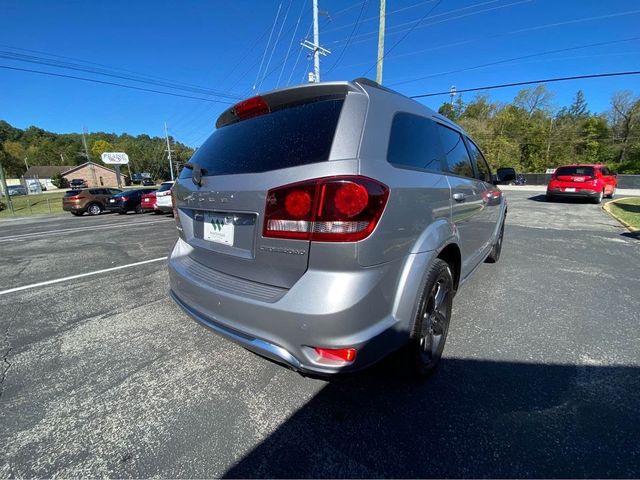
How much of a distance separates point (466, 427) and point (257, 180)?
5.92ft

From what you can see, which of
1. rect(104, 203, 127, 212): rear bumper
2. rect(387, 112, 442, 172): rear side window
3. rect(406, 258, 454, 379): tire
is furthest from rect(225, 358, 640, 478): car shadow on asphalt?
rect(104, 203, 127, 212): rear bumper

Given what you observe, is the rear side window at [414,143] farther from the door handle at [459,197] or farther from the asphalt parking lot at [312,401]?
the asphalt parking lot at [312,401]

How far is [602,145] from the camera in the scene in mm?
48719

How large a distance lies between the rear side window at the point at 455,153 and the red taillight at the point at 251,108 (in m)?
1.44

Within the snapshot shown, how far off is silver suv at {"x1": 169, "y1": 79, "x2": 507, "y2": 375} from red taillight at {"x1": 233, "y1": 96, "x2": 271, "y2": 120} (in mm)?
10

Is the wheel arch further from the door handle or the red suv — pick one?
the red suv

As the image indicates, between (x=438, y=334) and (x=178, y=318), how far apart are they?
2398 mm

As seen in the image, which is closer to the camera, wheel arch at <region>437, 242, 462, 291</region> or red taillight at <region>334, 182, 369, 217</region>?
red taillight at <region>334, 182, 369, 217</region>

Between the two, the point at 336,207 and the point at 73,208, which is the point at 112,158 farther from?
the point at 336,207

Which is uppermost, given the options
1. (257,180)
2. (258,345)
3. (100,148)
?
(100,148)

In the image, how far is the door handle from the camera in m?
2.38

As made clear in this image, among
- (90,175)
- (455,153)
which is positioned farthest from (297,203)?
(90,175)

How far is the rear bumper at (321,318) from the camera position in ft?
4.67

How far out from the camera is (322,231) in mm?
1454
